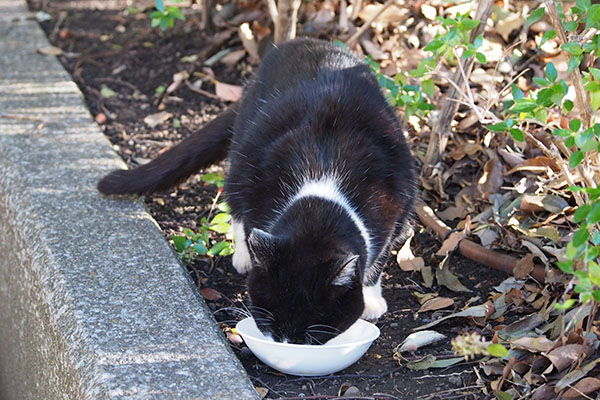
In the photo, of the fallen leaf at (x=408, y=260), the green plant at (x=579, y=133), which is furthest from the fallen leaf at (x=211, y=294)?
the green plant at (x=579, y=133)

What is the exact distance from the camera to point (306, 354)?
2285mm

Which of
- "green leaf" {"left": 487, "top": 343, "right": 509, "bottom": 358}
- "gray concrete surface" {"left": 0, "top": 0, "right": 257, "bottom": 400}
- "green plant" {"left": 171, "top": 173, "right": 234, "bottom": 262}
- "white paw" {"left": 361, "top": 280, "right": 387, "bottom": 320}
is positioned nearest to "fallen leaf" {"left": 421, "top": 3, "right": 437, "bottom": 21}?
"green plant" {"left": 171, "top": 173, "right": 234, "bottom": 262}

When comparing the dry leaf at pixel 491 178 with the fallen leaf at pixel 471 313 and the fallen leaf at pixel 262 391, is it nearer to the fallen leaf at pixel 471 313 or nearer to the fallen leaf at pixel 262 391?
the fallen leaf at pixel 471 313

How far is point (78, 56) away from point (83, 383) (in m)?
3.23

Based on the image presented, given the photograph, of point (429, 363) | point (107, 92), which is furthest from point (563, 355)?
point (107, 92)

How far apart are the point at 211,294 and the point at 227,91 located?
1.72 metres

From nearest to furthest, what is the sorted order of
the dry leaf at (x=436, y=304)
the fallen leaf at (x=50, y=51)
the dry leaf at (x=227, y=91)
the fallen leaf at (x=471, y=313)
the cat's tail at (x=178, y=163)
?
the fallen leaf at (x=471, y=313)
the dry leaf at (x=436, y=304)
the cat's tail at (x=178, y=163)
the dry leaf at (x=227, y=91)
the fallen leaf at (x=50, y=51)

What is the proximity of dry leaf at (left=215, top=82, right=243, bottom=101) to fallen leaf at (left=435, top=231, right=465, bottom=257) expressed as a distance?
5.54 feet

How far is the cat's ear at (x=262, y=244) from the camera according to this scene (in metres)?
2.25

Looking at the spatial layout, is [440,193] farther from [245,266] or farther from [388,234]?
[245,266]

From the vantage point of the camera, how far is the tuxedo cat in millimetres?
2299

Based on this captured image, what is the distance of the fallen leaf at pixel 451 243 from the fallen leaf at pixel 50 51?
118 inches

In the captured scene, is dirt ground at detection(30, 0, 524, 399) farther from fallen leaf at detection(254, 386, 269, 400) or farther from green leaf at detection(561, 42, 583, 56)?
green leaf at detection(561, 42, 583, 56)

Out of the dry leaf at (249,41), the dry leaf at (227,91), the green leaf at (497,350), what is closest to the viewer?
the green leaf at (497,350)
